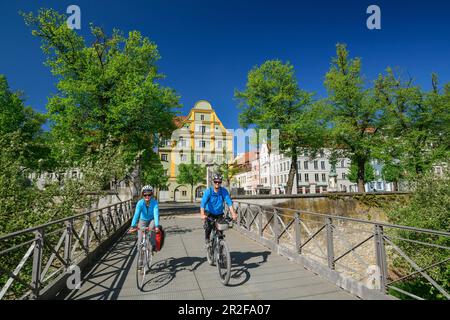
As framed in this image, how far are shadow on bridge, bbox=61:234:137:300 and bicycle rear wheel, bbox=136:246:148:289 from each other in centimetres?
39

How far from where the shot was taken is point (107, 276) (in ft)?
18.6

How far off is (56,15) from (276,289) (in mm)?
22031

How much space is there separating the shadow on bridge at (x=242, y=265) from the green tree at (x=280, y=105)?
19.7 m

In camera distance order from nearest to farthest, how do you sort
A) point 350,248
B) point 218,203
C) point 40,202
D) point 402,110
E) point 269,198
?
point 350,248, point 218,203, point 40,202, point 269,198, point 402,110

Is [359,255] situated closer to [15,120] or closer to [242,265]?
[242,265]

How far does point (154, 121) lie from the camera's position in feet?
64.9

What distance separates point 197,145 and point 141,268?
46.9 m

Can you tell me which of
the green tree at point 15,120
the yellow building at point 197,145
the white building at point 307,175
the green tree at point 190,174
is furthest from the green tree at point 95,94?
the white building at point 307,175

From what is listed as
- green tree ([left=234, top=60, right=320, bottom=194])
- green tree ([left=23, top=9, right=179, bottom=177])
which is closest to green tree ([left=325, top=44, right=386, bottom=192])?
green tree ([left=234, top=60, right=320, bottom=194])

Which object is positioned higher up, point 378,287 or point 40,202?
point 40,202

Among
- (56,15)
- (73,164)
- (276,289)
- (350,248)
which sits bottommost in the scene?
(276,289)

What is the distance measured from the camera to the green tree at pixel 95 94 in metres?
17.5
